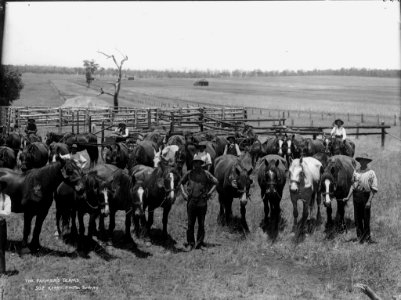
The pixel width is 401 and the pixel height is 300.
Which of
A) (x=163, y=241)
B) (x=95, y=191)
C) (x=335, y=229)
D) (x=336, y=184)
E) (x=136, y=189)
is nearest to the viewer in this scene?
(x=95, y=191)

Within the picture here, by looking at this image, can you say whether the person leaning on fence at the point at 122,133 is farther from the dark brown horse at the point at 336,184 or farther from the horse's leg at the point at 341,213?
the horse's leg at the point at 341,213

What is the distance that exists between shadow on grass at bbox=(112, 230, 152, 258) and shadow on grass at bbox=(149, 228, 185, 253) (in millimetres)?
539

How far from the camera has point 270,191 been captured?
11070 millimetres

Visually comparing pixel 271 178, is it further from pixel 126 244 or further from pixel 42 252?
pixel 42 252

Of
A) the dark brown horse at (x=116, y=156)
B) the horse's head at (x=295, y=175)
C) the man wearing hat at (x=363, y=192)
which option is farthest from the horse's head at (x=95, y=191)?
the dark brown horse at (x=116, y=156)

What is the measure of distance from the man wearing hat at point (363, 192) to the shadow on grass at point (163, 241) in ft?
13.4

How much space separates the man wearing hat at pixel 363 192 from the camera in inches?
403

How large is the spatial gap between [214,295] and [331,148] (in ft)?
37.5

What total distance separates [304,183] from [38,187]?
6.23 meters

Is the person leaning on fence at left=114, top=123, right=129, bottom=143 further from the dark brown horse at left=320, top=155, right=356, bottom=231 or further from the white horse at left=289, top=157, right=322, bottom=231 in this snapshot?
the dark brown horse at left=320, top=155, right=356, bottom=231

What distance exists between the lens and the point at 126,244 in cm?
1051


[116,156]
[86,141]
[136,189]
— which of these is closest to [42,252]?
[136,189]

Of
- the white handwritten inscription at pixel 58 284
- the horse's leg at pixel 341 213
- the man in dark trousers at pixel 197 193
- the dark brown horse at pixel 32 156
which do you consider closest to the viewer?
the white handwritten inscription at pixel 58 284

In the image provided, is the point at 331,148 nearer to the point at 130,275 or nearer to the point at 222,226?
the point at 222,226
